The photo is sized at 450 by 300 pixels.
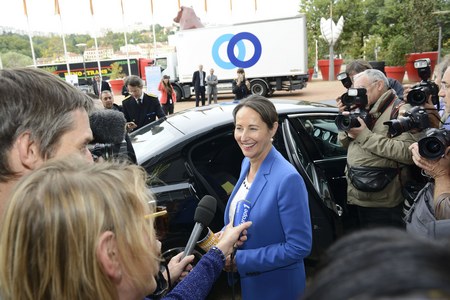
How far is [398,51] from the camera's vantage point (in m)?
19.8

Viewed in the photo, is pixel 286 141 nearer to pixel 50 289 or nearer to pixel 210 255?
pixel 210 255

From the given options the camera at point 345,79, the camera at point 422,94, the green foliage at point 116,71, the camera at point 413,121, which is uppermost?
the green foliage at point 116,71

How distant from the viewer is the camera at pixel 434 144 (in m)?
1.85

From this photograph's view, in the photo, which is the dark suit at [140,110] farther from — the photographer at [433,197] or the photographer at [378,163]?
the photographer at [433,197]

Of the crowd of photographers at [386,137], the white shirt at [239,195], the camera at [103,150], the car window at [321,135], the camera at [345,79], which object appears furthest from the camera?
the camera at [345,79]

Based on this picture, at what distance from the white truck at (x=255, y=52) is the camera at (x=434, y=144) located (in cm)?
1520

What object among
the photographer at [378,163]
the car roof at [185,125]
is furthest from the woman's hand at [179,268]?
the photographer at [378,163]

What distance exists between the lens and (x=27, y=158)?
42.9 inches

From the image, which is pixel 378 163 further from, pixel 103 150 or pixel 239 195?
pixel 103 150

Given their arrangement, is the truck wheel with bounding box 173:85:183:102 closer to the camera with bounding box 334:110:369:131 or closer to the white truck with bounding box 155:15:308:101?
the white truck with bounding box 155:15:308:101

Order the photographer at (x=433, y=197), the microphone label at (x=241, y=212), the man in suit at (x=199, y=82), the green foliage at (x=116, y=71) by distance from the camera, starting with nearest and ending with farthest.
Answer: the photographer at (x=433, y=197) < the microphone label at (x=241, y=212) < the man in suit at (x=199, y=82) < the green foliage at (x=116, y=71)

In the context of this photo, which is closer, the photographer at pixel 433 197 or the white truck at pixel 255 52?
the photographer at pixel 433 197

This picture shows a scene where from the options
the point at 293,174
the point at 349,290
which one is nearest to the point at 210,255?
the point at 293,174

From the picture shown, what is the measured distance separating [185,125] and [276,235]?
4.78 feet
